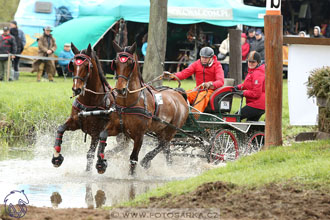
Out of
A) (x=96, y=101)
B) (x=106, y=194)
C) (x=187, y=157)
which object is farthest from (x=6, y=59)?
(x=106, y=194)

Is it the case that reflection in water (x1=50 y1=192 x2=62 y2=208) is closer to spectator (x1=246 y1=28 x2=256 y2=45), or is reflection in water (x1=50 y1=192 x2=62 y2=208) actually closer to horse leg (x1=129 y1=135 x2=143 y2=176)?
horse leg (x1=129 y1=135 x2=143 y2=176)

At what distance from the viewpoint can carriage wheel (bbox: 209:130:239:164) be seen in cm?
1174

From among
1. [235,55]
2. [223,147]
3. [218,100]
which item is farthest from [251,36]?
[223,147]

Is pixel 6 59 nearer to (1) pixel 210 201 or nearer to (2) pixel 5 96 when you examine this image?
(2) pixel 5 96

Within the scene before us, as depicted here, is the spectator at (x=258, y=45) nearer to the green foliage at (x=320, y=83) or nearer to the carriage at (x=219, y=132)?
the carriage at (x=219, y=132)

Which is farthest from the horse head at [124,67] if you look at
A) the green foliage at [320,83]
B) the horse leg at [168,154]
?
the green foliage at [320,83]

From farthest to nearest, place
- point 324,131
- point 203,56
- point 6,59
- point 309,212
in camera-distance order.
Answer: point 6,59, point 203,56, point 324,131, point 309,212

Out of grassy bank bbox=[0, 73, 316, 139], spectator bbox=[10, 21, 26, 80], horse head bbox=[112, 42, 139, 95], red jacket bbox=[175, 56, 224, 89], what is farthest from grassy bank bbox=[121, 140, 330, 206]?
spectator bbox=[10, 21, 26, 80]

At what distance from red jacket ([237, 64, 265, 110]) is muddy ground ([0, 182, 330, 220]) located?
16.1 feet

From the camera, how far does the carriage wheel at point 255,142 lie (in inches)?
478

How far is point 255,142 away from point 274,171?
4.41 metres

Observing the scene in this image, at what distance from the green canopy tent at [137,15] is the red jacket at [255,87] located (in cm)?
1305

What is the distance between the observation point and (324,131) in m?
10.6

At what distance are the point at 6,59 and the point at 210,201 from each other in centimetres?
1633
